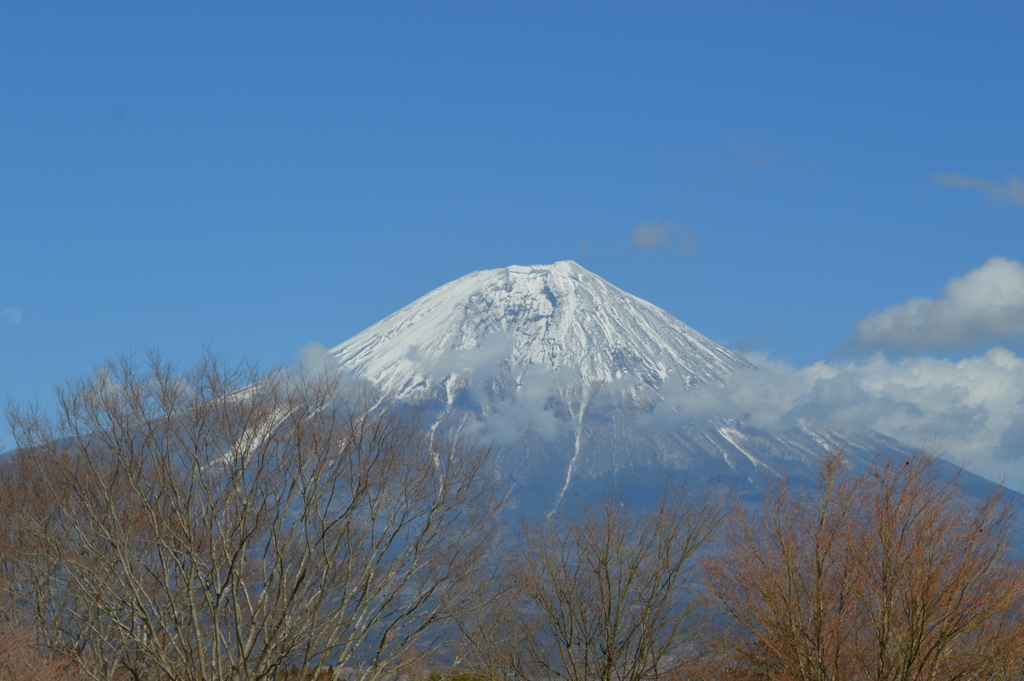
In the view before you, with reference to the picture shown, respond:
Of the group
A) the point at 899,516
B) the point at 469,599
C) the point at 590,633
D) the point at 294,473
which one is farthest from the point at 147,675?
the point at 899,516

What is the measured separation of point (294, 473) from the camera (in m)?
18.2

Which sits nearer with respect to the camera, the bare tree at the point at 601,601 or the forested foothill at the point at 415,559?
the forested foothill at the point at 415,559

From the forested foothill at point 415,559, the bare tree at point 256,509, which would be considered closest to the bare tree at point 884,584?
the forested foothill at point 415,559

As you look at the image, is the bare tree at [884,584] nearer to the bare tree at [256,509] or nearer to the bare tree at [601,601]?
the bare tree at [601,601]

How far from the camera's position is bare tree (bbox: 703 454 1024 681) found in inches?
563

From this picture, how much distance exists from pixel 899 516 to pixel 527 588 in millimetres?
7364

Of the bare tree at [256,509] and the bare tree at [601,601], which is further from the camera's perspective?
the bare tree at [601,601]

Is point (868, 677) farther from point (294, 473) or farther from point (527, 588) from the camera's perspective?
point (294, 473)

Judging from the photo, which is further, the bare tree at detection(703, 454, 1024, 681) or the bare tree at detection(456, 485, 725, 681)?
the bare tree at detection(456, 485, 725, 681)

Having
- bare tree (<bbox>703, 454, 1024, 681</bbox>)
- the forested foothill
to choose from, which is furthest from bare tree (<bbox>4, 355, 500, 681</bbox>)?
bare tree (<bbox>703, 454, 1024, 681</bbox>)

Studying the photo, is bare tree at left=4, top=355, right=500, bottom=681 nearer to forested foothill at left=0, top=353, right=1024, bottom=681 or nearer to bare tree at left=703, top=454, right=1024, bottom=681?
forested foothill at left=0, top=353, right=1024, bottom=681

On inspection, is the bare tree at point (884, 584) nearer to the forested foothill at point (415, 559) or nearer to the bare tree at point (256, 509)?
the forested foothill at point (415, 559)

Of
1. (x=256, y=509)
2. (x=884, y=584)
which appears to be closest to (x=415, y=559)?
(x=256, y=509)

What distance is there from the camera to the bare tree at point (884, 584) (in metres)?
14.3
